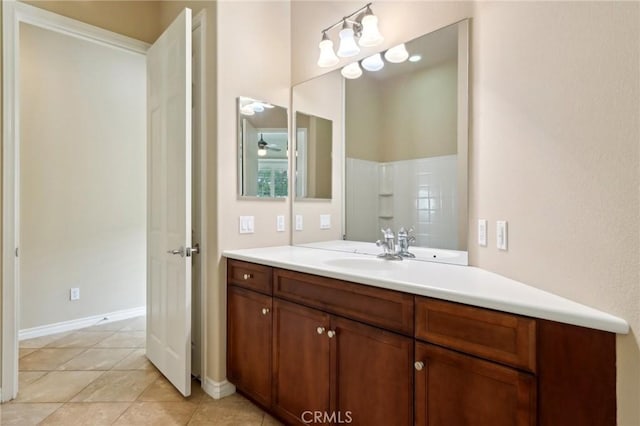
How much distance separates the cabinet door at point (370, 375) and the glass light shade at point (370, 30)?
153 centimetres

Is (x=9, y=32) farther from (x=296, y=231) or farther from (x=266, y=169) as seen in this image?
(x=296, y=231)

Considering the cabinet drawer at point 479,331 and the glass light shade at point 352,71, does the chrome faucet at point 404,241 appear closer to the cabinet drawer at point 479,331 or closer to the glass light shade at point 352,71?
the cabinet drawer at point 479,331

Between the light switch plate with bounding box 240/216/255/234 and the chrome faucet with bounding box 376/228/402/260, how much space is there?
0.84 m

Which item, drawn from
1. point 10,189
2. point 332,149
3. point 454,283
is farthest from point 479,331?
point 10,189

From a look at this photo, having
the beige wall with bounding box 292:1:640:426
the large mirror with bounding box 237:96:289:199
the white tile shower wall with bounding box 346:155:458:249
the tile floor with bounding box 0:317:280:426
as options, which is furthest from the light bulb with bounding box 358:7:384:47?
the tile floor with bounding box 0:317:280:426

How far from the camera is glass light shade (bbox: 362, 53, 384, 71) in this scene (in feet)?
6.42

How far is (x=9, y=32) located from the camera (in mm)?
1973

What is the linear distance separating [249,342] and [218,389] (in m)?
0.43

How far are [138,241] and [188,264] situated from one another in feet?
7.21

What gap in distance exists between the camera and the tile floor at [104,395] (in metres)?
1.82

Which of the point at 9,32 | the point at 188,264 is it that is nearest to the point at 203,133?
the point at 188,264

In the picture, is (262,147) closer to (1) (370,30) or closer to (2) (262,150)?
(2) (262,150)

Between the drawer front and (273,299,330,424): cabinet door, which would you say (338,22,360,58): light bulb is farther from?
(273,299,330,424): cabinet door

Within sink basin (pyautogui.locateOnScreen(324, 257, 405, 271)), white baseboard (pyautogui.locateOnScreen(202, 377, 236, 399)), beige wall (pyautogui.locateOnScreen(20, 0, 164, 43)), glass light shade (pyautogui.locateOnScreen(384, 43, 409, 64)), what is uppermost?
beige wall (pyautogui.locateOnScreen(20, 0, 164, 43))
